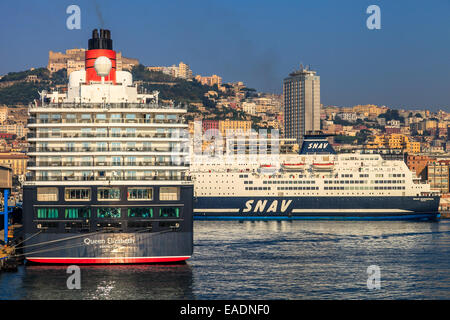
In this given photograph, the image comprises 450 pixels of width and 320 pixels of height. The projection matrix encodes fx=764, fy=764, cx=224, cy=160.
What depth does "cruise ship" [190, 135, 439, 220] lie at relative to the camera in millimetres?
77000

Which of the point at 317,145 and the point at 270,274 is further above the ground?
the point at 317,145

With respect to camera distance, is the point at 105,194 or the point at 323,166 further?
the point at 323,166

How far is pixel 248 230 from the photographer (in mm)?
63344

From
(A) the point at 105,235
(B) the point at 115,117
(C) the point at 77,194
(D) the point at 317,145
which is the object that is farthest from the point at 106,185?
(D) the point at 317,145

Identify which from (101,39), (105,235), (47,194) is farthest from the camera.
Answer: (101,39)

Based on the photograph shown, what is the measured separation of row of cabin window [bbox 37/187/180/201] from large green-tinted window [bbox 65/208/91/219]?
567 millimetres

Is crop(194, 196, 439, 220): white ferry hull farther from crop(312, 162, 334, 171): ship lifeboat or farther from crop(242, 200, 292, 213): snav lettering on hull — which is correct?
crop(312, 162, 334, 171): ship lifeboat

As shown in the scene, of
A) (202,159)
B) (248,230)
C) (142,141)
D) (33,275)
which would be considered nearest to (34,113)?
(142,141)

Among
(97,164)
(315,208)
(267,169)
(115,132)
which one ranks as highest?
(115,132)

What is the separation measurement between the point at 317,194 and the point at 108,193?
43185 mm

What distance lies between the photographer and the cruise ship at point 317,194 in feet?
253

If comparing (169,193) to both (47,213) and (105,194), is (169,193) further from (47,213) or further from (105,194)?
(47,213)

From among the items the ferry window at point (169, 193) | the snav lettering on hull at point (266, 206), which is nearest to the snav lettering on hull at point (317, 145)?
the snav lettering on hull at point (266, 206)

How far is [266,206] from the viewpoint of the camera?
256 ft
